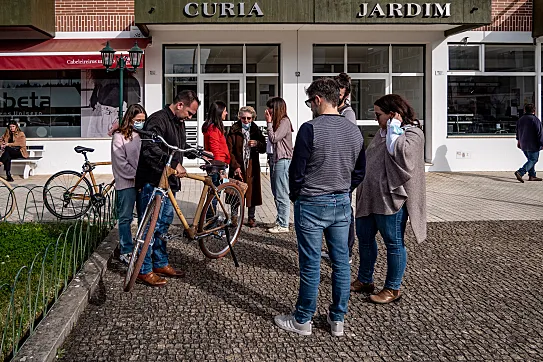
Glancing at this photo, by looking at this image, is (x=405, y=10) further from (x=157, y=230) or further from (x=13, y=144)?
(x=157, y=230)

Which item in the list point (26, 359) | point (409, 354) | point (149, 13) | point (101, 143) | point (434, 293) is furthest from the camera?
point (101, 143)

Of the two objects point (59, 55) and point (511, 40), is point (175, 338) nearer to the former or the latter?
point (59, 55)

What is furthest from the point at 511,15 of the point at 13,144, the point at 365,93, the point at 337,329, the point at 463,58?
the point at 337,329

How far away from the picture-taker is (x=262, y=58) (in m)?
17.2

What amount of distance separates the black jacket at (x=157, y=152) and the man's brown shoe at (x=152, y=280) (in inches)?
33.0

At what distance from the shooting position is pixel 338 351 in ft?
14.7

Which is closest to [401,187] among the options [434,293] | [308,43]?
[434,293]

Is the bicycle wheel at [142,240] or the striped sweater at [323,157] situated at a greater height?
the striped sweater at [323,157]

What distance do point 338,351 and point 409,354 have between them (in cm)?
49

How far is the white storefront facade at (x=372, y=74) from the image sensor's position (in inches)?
659

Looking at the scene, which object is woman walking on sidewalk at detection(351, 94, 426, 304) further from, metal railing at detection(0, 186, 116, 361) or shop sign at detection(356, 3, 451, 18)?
shop sign at detection(356, 3, 451, 18)

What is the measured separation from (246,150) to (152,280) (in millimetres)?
3475

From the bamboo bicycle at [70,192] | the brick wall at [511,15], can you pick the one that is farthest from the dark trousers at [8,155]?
the brick wall at [511,15]

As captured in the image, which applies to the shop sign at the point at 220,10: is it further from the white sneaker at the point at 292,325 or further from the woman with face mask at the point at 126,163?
the white sneaker at the point at 292,325
